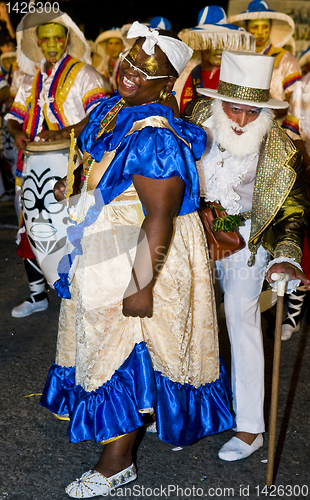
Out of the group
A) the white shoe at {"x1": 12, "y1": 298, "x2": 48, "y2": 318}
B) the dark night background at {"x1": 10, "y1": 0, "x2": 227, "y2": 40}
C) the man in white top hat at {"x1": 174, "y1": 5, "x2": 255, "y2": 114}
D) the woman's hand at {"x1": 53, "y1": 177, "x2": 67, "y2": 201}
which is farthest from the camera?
the dark night background at {"x1": 10, "y1": 0, "x2": 227, "y2": 40}

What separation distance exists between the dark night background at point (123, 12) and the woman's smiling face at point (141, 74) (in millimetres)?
10905

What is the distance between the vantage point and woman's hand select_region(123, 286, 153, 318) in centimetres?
229

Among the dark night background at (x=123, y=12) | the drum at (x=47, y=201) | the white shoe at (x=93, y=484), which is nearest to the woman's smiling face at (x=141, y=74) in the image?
the drum at (x=47, y=201)

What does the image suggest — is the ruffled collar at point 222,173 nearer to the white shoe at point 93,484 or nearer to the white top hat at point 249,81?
the white top hat at point 249,81

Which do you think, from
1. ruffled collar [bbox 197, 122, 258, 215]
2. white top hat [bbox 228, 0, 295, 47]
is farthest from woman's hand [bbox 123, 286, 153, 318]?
white top hat [bbox 228, 0, 295, 47]

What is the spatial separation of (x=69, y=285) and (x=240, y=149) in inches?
41.7

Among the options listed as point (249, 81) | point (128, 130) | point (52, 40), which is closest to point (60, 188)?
point (128, 130)

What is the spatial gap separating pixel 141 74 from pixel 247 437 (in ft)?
6.29

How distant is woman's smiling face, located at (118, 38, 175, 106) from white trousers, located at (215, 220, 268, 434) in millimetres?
881

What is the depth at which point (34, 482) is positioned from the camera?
105 inches

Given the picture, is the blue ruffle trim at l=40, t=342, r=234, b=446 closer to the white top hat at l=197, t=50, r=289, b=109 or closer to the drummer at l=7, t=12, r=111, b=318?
the white top hat at l=197, t=50, r=289, b=109

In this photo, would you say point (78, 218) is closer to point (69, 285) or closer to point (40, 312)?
point (69, 285)

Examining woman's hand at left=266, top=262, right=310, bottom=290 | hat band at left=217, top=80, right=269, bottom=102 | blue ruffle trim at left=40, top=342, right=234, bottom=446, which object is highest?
hat band at left=217, top=80, right=269, bottom=102

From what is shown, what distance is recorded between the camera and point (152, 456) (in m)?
2.89
